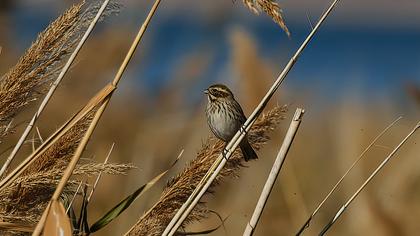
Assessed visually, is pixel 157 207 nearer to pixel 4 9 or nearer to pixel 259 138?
pixel 259 138

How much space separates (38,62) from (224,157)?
47cm

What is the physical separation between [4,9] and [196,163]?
224cm

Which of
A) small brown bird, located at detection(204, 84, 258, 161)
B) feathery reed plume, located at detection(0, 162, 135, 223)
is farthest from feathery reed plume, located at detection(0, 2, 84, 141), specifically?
small brown bird, located at detection(204, 84, 258, 161)

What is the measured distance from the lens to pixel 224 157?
1.89m

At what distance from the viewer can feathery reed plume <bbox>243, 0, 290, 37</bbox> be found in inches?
56.9

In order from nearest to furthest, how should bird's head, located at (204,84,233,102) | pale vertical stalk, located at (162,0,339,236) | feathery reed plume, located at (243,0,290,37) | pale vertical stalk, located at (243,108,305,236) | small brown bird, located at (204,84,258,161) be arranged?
1. feathery reed plume, located at (243,0,290,37)
2. pale vertical stalk, located at (162,0,339,236)
3. pale vertical stalk, located at (243,108,305,236)
4. small brown bird, located at (204,84,258,161)
5. bird's head, located at (204,84,233,102)

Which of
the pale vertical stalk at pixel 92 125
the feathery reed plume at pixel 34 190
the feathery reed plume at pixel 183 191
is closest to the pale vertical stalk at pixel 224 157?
the feathery reed plume at pixel 183 191

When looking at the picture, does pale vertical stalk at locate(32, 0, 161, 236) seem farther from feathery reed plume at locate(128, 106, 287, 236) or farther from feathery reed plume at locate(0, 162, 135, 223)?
feathery reed plume at locate(128, 106, 287, 236)

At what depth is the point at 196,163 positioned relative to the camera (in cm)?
185

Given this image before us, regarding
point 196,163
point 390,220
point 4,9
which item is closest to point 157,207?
point 196,163

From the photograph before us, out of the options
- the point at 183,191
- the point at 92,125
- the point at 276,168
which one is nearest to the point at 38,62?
the point at 92,125

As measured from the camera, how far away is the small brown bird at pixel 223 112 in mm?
3345

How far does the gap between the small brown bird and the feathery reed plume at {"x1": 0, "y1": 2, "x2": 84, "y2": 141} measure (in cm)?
155

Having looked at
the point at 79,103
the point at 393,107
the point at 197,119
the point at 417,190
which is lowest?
the point at 79,103
